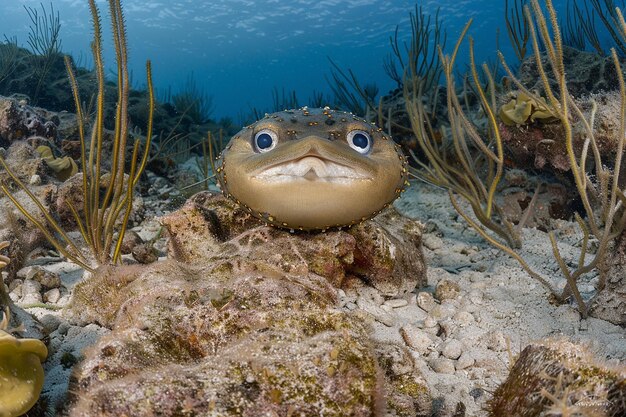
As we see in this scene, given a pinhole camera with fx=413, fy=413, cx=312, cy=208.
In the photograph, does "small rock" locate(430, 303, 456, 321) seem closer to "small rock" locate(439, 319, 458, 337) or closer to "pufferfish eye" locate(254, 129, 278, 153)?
"small rock" locate(439, 319, 458, 337)

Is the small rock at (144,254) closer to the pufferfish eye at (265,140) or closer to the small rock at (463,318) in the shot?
the pufferfish eye at (265,140)

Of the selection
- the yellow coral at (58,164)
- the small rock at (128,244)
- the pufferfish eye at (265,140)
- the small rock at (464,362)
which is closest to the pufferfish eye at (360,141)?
the pufferfish eye at (265,140)

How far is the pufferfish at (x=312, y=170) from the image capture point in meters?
2.18

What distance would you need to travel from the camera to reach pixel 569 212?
5.02 meters

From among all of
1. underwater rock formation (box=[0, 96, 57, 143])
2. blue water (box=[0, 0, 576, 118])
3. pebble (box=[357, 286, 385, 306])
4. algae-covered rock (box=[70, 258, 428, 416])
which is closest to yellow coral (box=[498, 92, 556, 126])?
pebble (box=[357, 286, 385, 306])

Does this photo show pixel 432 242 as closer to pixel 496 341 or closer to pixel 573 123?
pixel 573 123

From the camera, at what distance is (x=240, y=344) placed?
4.67ft

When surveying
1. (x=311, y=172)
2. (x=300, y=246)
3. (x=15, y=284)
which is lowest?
(x=15, y=284)

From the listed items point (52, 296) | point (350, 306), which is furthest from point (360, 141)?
point (52, 296)

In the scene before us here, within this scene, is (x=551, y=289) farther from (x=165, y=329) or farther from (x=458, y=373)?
(x=165, y=329)

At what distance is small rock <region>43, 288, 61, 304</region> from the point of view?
2.83m

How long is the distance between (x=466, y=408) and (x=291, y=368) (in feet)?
3.25

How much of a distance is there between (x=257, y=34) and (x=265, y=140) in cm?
8690

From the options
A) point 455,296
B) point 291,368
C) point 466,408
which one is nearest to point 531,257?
point 455,296
